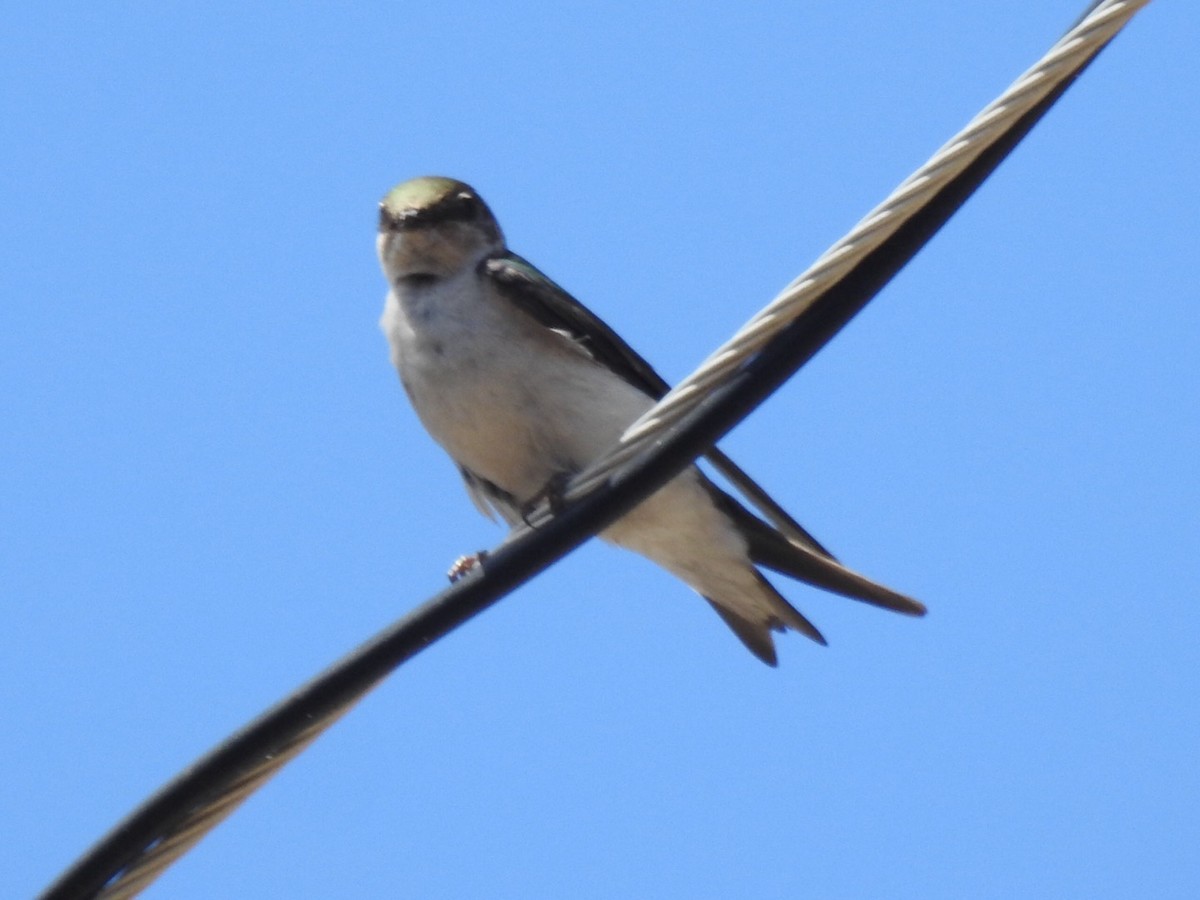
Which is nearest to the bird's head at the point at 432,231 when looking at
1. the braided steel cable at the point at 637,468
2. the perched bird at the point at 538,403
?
the perched bird at the point at 538,403

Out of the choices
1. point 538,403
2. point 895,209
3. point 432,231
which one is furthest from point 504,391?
point 895,209

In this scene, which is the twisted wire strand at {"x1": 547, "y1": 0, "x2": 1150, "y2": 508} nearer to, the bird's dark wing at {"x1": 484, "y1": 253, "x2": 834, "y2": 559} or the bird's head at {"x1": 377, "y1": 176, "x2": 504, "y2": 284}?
the bird's dark wing at {"x1": 484, "y1": 253, "x2": 834, "y2": 559}

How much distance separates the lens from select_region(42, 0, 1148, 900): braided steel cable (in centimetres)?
253

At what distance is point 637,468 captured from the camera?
8.94ft

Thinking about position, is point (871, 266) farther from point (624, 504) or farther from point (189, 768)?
point (189, 768)

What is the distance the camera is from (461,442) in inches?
178

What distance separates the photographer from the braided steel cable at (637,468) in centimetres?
253

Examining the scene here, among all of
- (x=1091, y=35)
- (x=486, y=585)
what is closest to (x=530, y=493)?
(x=486, y=585)

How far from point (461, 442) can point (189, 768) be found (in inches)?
76.3

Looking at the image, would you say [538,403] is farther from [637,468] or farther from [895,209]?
[895,209]

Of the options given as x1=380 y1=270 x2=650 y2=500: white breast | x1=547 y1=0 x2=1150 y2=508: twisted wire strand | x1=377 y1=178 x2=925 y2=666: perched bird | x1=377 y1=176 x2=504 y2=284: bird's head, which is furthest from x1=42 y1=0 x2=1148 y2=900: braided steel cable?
x1=377 y1=176 x2=504 y2=284: bird's head

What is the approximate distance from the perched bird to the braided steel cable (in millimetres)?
1480

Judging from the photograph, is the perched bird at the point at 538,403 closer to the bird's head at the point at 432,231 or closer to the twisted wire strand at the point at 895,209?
the bird's head at the point at 432,231

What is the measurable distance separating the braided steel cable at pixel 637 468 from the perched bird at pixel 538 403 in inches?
58.3
